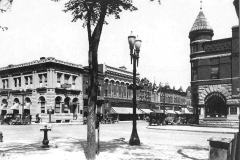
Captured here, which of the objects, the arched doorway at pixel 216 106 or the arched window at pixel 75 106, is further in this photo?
the arched window at pixel 75 106

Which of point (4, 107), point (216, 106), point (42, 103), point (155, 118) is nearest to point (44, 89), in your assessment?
point (42, 103)

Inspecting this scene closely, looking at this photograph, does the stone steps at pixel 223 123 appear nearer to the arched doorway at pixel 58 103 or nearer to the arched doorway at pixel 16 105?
the arched doorway at pixel 58 103

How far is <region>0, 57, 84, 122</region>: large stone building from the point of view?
1628 inches

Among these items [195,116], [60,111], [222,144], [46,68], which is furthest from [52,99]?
[222,144]

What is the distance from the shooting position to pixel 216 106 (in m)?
29.0

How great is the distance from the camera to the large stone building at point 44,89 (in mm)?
41344

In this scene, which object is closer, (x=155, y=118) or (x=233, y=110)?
(x=233, y=110)

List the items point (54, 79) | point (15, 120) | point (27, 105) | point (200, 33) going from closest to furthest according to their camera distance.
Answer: point (200, 33) < point (15, 120) < point (54, 79) < point (27, 105)

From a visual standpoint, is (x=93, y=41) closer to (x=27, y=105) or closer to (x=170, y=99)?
(x=27, y=105)

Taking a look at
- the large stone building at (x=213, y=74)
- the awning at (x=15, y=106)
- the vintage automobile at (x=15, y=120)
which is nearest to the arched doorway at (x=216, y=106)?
the large stone building at (x=213, y=74)

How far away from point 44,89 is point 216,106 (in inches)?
1029

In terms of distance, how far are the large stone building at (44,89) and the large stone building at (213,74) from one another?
21.3 metres

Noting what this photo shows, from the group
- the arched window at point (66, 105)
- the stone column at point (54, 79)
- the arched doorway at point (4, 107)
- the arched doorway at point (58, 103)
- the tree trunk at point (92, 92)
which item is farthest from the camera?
the arched doorway at point (4, 107)

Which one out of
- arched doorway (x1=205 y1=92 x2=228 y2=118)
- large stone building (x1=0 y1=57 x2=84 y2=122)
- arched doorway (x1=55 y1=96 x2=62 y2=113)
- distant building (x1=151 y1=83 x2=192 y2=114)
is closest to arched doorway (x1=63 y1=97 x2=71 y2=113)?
large stone building (x1=0 y1=57 x2=84 y2=122)
